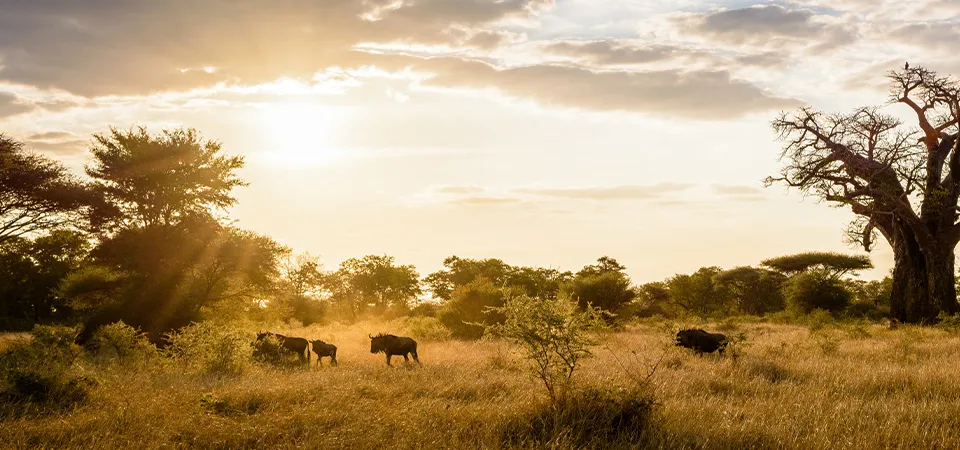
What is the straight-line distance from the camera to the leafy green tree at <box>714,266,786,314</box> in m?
51.4

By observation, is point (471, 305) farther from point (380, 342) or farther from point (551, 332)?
point (551, 332)

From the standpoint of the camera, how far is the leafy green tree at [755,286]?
5141 cm

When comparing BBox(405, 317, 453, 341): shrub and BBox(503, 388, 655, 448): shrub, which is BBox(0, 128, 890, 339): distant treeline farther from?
BBox(503, 388, 655, 448): shrub

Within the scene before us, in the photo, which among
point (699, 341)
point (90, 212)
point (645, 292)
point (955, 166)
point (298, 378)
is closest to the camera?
point (298, 378)

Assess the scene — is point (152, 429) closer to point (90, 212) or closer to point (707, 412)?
point (707, 412)

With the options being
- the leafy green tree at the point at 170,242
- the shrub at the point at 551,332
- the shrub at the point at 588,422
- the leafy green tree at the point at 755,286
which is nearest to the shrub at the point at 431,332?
the leafy green tree at the point at 170,242

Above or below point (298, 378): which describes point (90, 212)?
above

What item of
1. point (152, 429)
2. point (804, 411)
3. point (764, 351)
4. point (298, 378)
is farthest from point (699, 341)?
point (152, 429)

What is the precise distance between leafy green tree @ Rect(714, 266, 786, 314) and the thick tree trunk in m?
25.0

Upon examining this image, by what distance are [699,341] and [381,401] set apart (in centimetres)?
977

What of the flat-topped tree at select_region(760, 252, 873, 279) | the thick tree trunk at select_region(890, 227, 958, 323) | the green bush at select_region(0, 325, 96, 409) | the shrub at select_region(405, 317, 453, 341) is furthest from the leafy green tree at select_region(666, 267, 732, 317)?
the green bush at select_region(0, 325, 96, 409)

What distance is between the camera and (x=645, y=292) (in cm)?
5906

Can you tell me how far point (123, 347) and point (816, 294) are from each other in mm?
38302

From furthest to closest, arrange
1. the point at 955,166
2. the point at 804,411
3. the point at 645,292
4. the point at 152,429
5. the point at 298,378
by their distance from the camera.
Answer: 1. the point at 645,292
2. the point at 955,166
3. the point at 298,378
4. the point at 804,411
5. the point at 152,429
